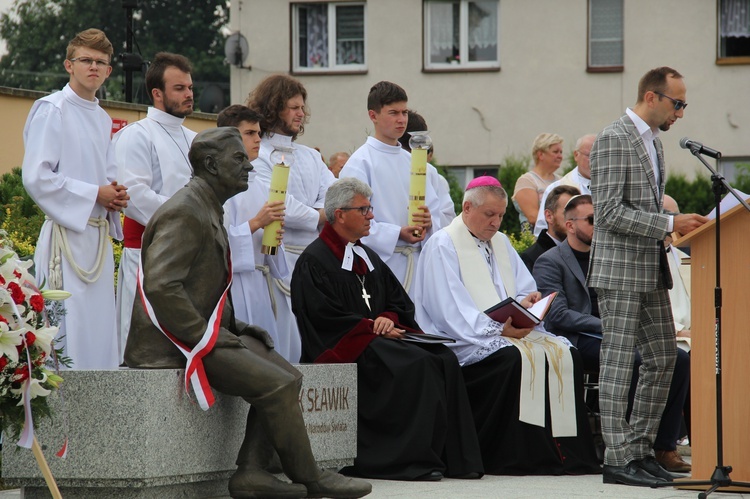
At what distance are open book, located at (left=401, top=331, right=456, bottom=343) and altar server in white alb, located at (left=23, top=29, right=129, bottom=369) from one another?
5.95 feet

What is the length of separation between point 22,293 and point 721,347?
3751 millimetres

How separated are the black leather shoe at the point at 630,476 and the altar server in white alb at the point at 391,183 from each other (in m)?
2.15

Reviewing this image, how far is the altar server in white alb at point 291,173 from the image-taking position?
848 cm

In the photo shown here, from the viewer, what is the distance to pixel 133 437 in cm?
583

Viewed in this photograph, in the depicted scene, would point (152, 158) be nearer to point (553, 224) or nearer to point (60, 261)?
point (60, 261)

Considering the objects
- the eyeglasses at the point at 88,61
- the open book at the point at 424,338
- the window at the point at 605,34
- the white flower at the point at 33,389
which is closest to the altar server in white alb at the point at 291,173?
the open book at the point at 424,338

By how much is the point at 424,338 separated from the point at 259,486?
7.04 feet

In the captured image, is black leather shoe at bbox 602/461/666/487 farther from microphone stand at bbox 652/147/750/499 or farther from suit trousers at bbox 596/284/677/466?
microphone stand at bbox 652/147/750/499

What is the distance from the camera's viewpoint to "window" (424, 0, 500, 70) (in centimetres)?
2436

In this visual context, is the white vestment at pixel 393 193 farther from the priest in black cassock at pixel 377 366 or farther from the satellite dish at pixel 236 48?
the satellite dish at pixel 236 48

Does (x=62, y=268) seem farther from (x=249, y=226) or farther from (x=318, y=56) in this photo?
(x=318, y=56)

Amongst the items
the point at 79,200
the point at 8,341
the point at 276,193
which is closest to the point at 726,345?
the point at 276,193

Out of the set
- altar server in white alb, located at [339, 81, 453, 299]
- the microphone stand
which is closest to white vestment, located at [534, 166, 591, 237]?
altar server in white alb, located at [339, 81, 453, 299]

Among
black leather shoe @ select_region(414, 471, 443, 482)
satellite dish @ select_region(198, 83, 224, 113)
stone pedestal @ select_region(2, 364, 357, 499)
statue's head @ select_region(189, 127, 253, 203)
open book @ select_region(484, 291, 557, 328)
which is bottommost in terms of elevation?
black leather shoe @ select_region(414, 471, 443, 482)
